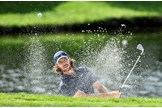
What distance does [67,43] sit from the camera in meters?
24.9

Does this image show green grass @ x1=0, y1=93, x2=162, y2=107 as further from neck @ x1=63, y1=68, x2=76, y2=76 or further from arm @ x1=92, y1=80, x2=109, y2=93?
neck @ x1=63, y1=68, x2=76, y2=76

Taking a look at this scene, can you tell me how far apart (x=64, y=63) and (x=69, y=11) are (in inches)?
705

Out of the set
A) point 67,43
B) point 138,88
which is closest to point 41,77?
point 138,88

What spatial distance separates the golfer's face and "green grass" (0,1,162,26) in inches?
556

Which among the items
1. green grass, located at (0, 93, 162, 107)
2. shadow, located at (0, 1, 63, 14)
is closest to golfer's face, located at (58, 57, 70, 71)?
green grass, located at (0, 93, 162, 107)

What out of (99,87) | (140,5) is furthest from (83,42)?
(99,87)

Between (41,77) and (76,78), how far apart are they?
6036 mm

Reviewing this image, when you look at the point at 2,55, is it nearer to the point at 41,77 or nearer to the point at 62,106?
the point at 41,77

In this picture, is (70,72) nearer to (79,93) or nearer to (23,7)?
(79,93)

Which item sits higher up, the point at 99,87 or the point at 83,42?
the point at 83,42

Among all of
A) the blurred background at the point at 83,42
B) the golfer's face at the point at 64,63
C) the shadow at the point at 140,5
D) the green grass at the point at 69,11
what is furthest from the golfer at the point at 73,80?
the shadow at the point at 140,5

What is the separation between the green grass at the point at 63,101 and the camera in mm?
10562

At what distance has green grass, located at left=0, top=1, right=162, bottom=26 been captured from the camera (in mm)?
28188

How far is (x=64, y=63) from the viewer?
42.4 ft
